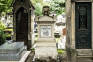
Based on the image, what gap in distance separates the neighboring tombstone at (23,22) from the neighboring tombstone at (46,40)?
12.3ft

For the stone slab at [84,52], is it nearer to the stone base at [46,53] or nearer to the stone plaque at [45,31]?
the stone base at [46,53]

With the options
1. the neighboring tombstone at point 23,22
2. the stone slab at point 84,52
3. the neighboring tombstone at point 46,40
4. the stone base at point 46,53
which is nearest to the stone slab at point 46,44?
the neighboring tombstone at point 46,40

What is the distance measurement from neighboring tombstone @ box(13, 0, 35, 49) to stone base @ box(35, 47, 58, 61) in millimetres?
3880

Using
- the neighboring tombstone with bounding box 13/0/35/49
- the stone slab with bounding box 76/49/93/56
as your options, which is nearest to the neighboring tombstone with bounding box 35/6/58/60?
the stone slab with bounding box 76/49/93/56

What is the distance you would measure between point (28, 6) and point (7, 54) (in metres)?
5.43

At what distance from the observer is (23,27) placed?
34.8ft

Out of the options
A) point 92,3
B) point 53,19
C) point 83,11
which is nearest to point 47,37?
point 53,19

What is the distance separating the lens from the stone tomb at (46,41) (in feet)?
21.3

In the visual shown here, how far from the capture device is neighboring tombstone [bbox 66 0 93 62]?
650 centimetres

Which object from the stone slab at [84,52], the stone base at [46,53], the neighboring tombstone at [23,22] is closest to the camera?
the stone base at [46,53]

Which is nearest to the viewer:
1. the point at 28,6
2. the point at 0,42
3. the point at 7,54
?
the point at 7,54

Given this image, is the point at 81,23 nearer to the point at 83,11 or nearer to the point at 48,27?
the point at 83,11

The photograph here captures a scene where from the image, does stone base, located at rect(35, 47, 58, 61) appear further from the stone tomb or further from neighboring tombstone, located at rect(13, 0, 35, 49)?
neighboring tombstone, located at rect(13, 0, 35, 49)

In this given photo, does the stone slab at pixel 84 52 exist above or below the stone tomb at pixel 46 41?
below
